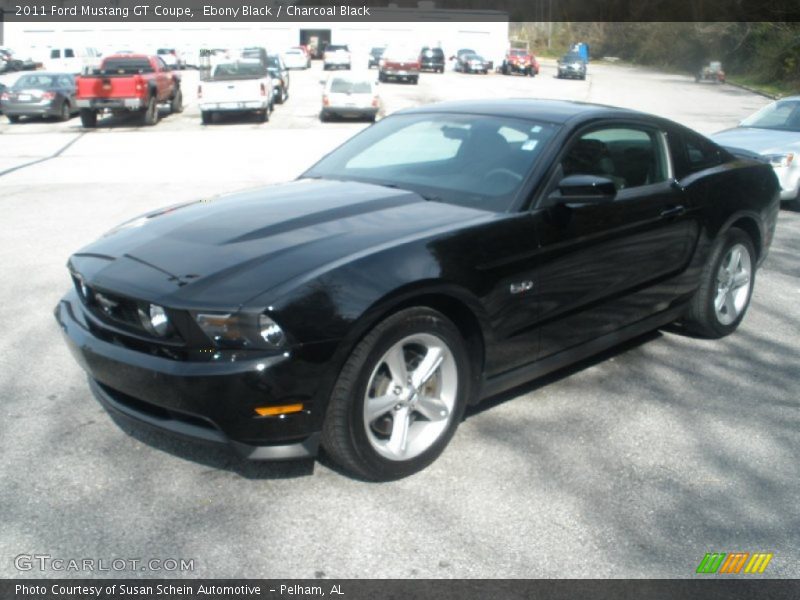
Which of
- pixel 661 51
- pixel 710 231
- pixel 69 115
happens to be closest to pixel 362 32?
pixel 661 51

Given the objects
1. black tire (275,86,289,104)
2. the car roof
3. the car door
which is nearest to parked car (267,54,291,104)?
black tire (275,86,289,104)

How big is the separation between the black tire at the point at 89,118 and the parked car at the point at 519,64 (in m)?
37.3

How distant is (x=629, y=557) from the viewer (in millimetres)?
3318

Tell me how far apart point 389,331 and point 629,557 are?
1302 mm

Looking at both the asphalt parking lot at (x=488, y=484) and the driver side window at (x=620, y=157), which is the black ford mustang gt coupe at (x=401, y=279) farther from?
the asphalt parking lot at (x=488, y=484)

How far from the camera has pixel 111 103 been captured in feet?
79.1

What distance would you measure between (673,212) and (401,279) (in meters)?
2.25

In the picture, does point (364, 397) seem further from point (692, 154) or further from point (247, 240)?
point (692, 154)

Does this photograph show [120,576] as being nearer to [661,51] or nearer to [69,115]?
[69,115]

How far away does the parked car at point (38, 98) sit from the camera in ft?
86.0

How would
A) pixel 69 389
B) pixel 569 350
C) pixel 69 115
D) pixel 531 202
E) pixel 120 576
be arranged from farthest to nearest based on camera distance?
1. pixel 69 115
2. pixel 69 389
3. pixel 569 350
4. pixel 531 202
5. pixel 120 576

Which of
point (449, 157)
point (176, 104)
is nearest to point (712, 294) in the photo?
point (449, 157)

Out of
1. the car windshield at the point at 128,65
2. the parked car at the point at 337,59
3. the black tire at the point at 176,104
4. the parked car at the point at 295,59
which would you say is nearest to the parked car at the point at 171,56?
the parked car at the point at 295,59

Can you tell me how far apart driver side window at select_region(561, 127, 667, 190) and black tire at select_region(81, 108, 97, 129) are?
22258mm
